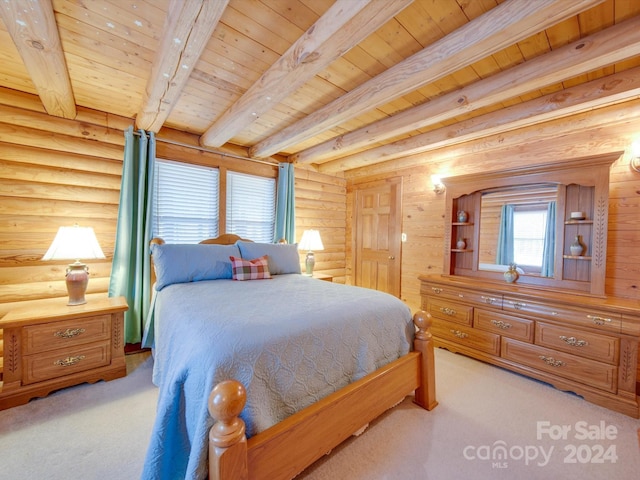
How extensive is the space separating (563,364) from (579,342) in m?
0.22

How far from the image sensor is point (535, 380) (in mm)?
2354

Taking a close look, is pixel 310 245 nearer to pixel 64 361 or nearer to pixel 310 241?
pixel 310 241

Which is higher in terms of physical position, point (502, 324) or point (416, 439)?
point (502, 324)

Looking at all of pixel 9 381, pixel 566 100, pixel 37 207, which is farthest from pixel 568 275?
pixel 37 207

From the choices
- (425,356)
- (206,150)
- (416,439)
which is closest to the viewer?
(416,439)

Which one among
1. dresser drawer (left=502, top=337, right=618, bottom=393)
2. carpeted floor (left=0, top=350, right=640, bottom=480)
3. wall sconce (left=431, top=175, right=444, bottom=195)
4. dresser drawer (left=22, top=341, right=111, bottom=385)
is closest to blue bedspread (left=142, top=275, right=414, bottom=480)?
carpeted floor (left=0, top=350, right=640, bottom=480)

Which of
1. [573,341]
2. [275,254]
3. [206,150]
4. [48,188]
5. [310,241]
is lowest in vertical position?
[573,341]

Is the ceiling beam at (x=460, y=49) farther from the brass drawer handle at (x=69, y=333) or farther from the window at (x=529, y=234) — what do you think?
the brass drawer handle at (x=69, y=333)

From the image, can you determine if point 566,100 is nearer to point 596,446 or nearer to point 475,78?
point 475,78

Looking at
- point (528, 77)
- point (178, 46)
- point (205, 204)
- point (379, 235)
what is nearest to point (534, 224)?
point (528, 77)

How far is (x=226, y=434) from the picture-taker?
3.15 ft

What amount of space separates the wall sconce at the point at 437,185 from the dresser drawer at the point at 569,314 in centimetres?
156

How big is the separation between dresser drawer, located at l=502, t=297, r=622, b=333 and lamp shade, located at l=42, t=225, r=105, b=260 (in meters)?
3.62

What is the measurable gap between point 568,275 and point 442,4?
2481mm
